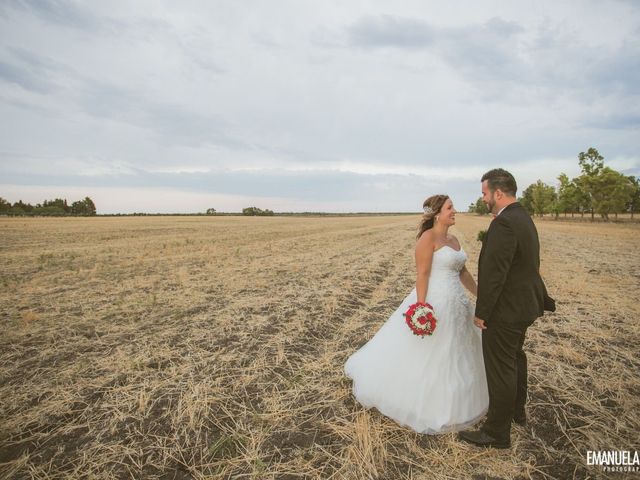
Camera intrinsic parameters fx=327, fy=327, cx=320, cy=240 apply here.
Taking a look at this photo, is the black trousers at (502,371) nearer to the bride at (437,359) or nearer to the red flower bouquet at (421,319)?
the bride at (437,359)

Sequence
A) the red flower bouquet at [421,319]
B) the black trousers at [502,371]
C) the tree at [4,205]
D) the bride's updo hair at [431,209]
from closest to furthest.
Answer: the black trousers at [502,371] < the red flower bouquet at [421,319] < the bride's updo hair at [431,209] < the tree at [4,205]

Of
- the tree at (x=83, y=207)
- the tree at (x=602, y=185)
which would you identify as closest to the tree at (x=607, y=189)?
the tree at (x=602, y=185)

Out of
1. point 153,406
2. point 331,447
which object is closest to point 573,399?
point 331,447

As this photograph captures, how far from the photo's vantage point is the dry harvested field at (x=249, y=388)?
3340 millimetres

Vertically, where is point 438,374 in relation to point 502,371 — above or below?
below

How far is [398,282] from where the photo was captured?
1120 centimetres

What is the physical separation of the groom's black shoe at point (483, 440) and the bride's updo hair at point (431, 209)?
→ 2269 mm

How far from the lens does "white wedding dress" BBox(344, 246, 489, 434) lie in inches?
144

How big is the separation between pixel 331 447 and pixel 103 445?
2.47 meters

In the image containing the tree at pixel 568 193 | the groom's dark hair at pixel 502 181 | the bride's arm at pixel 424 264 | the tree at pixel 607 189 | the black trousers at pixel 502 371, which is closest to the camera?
the black trousers at pixel 502 371

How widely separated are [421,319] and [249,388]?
2693 mm

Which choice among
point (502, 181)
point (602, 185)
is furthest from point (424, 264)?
point (602, 185)

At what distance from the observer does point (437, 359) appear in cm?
376

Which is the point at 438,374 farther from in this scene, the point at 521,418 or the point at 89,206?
the point at 89,206
